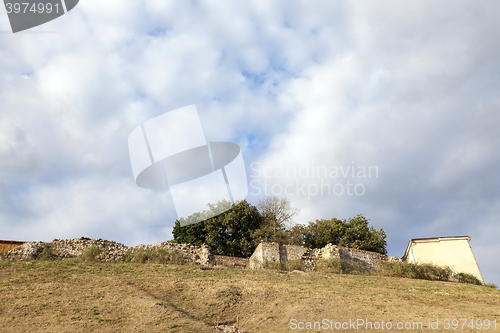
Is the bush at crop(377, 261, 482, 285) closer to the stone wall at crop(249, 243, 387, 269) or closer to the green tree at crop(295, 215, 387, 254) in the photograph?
the stone wall at crop(249, 243, 387, 269)

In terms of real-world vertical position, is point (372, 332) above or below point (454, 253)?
below

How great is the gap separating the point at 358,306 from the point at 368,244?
1857cm

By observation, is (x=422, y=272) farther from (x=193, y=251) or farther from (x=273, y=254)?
(x=193, y=251)

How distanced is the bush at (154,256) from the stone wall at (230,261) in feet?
6.99

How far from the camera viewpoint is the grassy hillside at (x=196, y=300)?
28.2 feet

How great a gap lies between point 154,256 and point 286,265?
22.6 ft

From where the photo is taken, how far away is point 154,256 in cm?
1672

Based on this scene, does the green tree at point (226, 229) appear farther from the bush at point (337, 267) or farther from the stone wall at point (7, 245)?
the stone wall at point (7, 245)

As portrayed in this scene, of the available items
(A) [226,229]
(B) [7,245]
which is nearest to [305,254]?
(A) [226,229]

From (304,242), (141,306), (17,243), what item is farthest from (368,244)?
(17,243)

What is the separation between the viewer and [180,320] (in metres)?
8.76

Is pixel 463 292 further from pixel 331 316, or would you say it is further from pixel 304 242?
pixel 304 242

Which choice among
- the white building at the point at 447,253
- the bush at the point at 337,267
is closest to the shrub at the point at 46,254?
the bush at the point at 337,267

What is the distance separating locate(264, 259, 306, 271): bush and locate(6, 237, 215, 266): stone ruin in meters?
3.23
